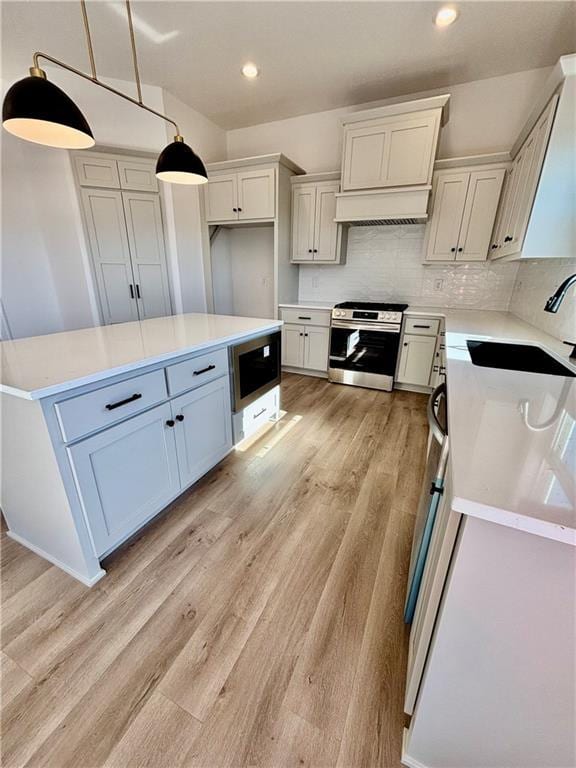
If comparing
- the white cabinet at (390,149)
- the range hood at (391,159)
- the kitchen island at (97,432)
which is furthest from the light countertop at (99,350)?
the white cabinet at (390,149)

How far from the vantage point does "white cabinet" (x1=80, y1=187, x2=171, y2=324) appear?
3.27 m

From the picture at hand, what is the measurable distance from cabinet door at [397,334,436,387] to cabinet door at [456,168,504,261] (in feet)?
2.90

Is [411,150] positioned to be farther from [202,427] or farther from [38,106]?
[202,427]

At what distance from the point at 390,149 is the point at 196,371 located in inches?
113

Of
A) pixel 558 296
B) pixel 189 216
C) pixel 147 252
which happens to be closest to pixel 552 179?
pixel 558 296

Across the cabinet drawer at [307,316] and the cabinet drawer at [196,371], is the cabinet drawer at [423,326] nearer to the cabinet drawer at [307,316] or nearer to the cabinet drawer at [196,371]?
the cabinet drawer at [307,316]

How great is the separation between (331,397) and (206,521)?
1999 mm

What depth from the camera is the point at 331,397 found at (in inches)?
133

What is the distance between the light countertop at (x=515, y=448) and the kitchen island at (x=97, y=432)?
123cm

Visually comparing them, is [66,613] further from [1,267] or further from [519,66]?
[519,66]

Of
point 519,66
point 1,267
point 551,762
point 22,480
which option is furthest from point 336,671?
point 519,66

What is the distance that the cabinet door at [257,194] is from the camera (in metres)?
3.40

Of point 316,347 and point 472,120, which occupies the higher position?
point 472,120

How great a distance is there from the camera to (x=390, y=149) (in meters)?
2.93
